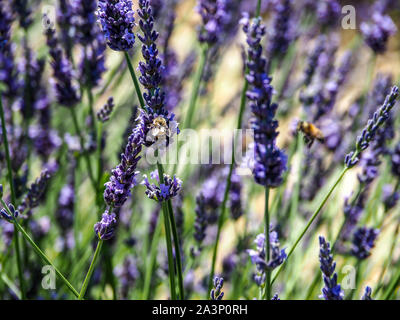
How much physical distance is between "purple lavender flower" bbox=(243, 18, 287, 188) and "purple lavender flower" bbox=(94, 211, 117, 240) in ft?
1.19

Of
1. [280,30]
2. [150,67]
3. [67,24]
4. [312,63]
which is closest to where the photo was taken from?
[150,67]

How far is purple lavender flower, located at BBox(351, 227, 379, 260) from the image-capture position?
5.17 ft

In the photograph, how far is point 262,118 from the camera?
84 centimetres

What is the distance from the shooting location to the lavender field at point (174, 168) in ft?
3.23

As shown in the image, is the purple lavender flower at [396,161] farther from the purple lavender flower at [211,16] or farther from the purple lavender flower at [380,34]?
the purple lavender flower at [211,16]

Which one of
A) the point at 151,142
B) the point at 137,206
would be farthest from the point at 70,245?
the point at 151,142

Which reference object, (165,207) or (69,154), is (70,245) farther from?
(165,207)

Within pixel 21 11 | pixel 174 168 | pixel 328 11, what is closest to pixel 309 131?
pixel 174 168

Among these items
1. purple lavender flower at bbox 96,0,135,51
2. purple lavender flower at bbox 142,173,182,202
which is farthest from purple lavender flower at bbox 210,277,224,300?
purple lavender flower at bbox 96,0,135,51

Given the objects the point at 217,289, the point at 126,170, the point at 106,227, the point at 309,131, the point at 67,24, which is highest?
the point at 67,24

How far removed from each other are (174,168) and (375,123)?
0.75 metres

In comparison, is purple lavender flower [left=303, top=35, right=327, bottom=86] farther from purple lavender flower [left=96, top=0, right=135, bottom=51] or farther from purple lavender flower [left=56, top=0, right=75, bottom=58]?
purple lavender flower [left=96, top=0, right=135, bottom=51]

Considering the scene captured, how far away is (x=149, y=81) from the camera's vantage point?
96cm

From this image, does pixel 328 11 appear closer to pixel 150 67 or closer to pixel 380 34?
pixel 380 34
